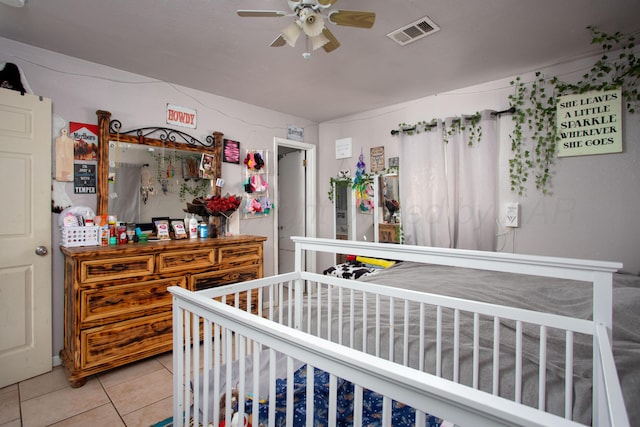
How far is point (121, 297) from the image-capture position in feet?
7.25

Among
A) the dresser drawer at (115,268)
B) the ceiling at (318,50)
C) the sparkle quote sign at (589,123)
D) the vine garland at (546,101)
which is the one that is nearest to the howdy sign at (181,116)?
the ceiling at (318,50)


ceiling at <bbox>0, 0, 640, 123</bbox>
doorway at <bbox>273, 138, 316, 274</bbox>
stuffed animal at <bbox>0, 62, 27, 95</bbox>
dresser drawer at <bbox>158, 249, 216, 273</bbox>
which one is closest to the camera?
ceiling at <bbox>0, 0, 640, 123</bbox>

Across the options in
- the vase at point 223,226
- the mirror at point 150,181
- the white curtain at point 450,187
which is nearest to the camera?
the mirror at point 150,181

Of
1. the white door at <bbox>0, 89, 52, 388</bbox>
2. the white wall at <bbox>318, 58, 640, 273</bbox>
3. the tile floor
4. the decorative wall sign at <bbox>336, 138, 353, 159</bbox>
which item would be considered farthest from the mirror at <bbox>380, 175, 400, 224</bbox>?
the white door at <bbox>0, 89, 52, 388</bbox>

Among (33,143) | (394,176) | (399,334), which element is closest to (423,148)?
(394,176)

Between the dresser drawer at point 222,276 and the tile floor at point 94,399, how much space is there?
0.65 m

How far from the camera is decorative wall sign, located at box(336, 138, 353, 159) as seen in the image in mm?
4059

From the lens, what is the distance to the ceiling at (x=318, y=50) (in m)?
1.86

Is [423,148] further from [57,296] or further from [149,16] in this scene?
[57,296]

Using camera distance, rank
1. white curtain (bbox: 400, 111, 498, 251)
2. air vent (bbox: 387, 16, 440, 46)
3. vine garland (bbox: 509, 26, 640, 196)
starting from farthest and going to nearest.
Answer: white curtain (bbox: 400, 111, 498, 251), vine garland (bbox: 509, 26, 640, 196), air vent (bbox: 387, 16, 440, 46)

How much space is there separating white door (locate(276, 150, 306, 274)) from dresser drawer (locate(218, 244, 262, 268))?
4.61 ft

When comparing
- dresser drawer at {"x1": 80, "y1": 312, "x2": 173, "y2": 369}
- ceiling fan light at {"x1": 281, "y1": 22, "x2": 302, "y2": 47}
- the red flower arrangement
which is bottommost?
dresser drawer at {"x1": 80, "y1": 312, "x2": 173, "y2": 369}

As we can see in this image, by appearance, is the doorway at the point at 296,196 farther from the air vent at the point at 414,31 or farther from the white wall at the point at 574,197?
the air vent at the point at 414,31

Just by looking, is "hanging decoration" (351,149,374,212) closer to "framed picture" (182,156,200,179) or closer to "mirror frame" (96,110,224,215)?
"mirror frame" (96,110,224,215)
